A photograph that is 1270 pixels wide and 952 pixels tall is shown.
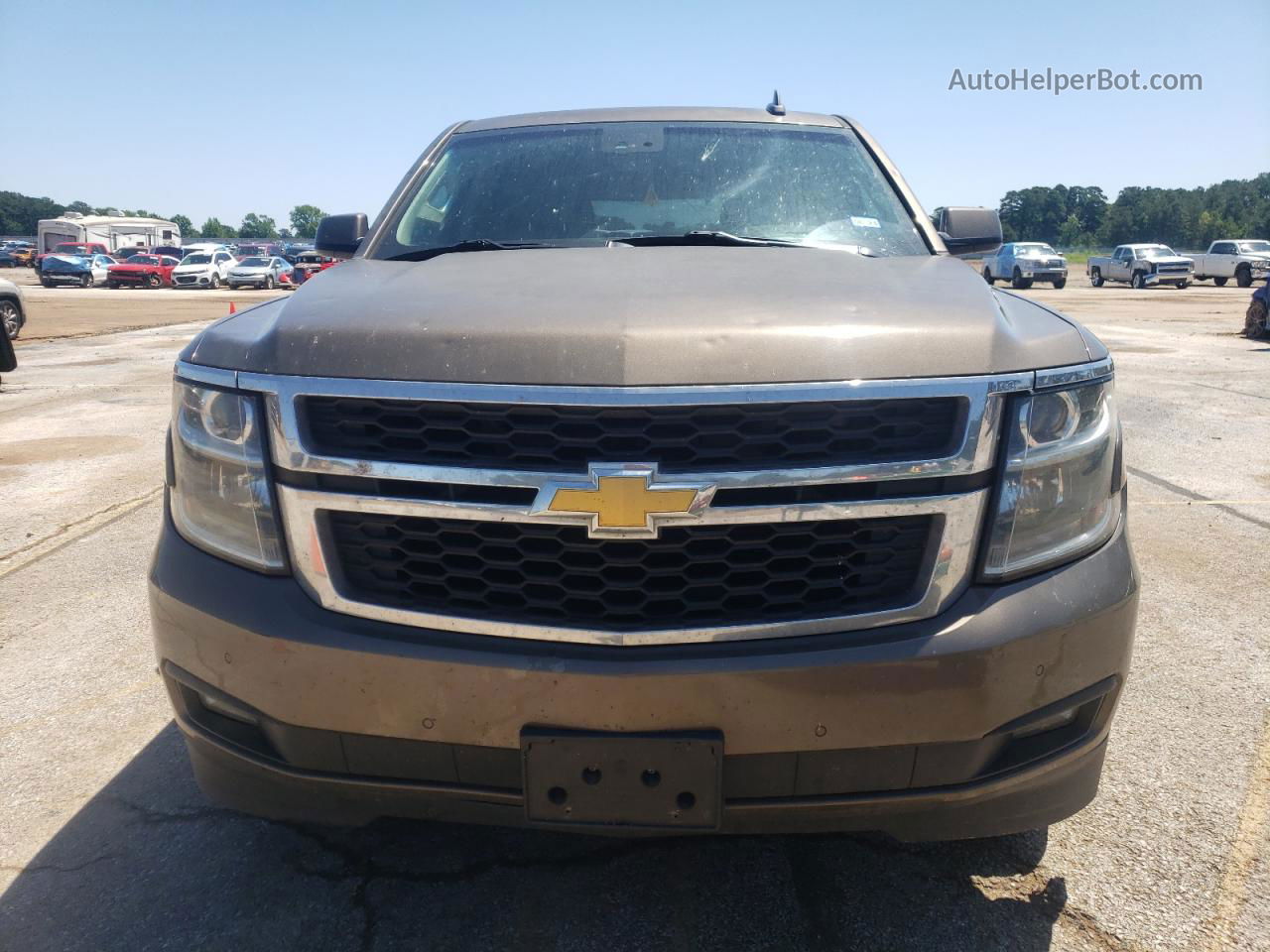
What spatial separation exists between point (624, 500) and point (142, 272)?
5068 centimetres

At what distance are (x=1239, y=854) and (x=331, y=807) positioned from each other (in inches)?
85.5

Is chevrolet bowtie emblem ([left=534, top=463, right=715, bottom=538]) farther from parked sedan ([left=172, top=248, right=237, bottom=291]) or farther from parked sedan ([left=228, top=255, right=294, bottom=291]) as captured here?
A: parked sedan ([left=172, top=248, right=237, bottom=291])

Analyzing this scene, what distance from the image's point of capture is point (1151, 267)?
1618 inches

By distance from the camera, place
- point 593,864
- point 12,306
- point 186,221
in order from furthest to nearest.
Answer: point 186,221 → point 12,306 → point 593,864

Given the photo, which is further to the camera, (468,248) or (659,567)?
(468,248)

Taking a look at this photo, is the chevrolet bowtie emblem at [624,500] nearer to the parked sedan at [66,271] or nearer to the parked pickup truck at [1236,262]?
the parked pickup truck at [1236,262]

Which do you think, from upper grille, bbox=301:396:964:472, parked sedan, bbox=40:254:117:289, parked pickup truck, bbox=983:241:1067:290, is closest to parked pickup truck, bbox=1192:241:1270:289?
parked pickup truck, bbox=983:241:1067:290

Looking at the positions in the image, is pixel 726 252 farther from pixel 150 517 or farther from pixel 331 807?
pixel 150 517

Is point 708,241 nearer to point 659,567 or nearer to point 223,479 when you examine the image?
point 659,567

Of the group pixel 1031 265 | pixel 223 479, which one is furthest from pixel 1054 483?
pixel 1031 265

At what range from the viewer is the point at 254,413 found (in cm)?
184

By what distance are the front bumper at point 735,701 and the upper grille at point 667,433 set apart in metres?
0.33

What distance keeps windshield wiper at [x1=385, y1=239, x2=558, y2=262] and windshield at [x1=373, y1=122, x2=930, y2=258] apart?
0.04m

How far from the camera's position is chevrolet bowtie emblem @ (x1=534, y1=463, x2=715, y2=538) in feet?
5.48
